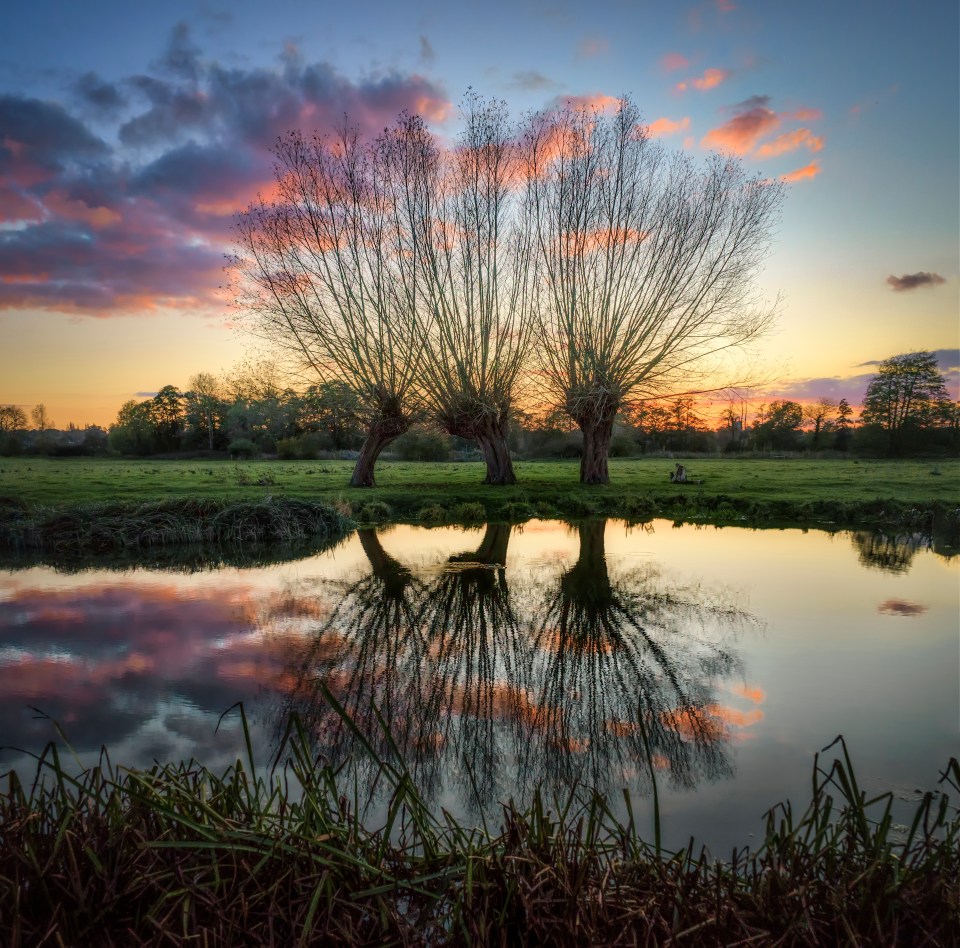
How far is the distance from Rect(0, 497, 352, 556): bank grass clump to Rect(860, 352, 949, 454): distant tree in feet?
158

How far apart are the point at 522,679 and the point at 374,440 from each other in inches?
781

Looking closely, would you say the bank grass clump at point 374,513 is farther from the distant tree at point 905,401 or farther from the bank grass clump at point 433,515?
the distant tree at point 905,401

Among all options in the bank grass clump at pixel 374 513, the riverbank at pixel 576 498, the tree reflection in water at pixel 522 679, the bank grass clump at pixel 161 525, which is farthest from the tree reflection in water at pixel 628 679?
the riverbank at pixel 576 498

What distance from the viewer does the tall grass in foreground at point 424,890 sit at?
2.29 meters

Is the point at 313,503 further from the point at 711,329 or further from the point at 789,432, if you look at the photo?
the point at 789,432

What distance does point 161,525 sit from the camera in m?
14.6

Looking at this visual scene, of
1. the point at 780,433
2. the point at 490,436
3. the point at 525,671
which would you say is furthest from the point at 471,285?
the point at 780,433

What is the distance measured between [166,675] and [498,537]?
9866 mm

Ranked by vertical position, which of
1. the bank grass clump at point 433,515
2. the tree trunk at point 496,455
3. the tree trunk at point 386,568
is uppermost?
the tree trunk at point 496,455

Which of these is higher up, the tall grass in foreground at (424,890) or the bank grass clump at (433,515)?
the tall grass in foreground at (424,890)

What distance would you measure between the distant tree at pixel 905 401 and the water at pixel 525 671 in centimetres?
4419

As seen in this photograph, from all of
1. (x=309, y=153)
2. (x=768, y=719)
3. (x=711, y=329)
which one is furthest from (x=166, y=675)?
(x=711, y=329)

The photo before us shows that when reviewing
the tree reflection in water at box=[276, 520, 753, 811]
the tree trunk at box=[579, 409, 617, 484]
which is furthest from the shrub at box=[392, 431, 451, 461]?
the tree reflection in water at box=[276, 520, 753, 811]

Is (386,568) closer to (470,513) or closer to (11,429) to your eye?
(470,513)
